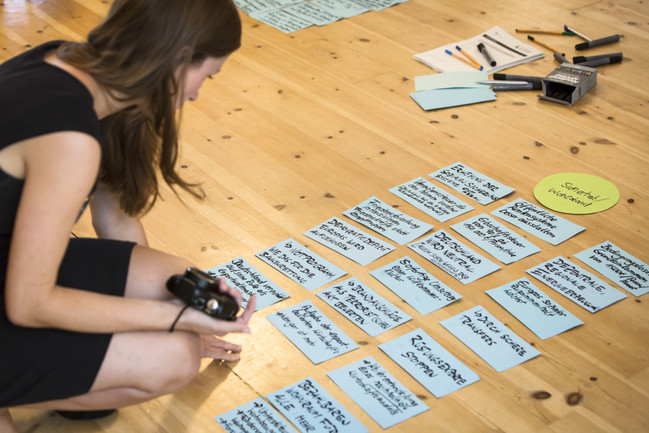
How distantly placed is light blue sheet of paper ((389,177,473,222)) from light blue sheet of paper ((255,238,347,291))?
1.13ft

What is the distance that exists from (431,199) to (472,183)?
14 cm

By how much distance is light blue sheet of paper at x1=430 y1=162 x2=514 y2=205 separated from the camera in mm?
2115

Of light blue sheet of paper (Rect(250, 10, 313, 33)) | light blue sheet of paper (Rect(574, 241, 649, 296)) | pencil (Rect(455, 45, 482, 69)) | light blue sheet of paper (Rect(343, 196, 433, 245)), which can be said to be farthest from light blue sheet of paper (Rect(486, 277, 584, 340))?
light blue sheet of paper (Rect(250, 10, 313, 33))

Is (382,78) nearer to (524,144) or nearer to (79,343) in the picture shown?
(524,144)

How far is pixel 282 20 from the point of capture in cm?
313

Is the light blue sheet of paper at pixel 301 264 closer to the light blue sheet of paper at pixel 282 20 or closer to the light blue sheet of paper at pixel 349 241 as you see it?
the light blue sheet of paper at pixel 349 241

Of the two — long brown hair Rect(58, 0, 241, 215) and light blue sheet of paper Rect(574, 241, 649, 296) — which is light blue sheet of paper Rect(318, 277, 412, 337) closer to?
light blue sheet of paper Rect(574, 241, 649, 296)

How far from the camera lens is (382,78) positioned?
2691mm

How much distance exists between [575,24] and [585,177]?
1.12 metres

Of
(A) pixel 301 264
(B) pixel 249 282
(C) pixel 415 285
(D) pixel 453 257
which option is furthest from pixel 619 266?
(B) pixel 249 282

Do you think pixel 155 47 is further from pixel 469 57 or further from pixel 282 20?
pixel 282 20

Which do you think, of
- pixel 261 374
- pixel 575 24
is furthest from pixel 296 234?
pixel 575 24

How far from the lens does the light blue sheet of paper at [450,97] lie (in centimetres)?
253

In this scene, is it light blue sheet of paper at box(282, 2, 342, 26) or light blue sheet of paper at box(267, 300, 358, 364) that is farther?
light blue sheet of paper at box(282, 2, 342, 26)
